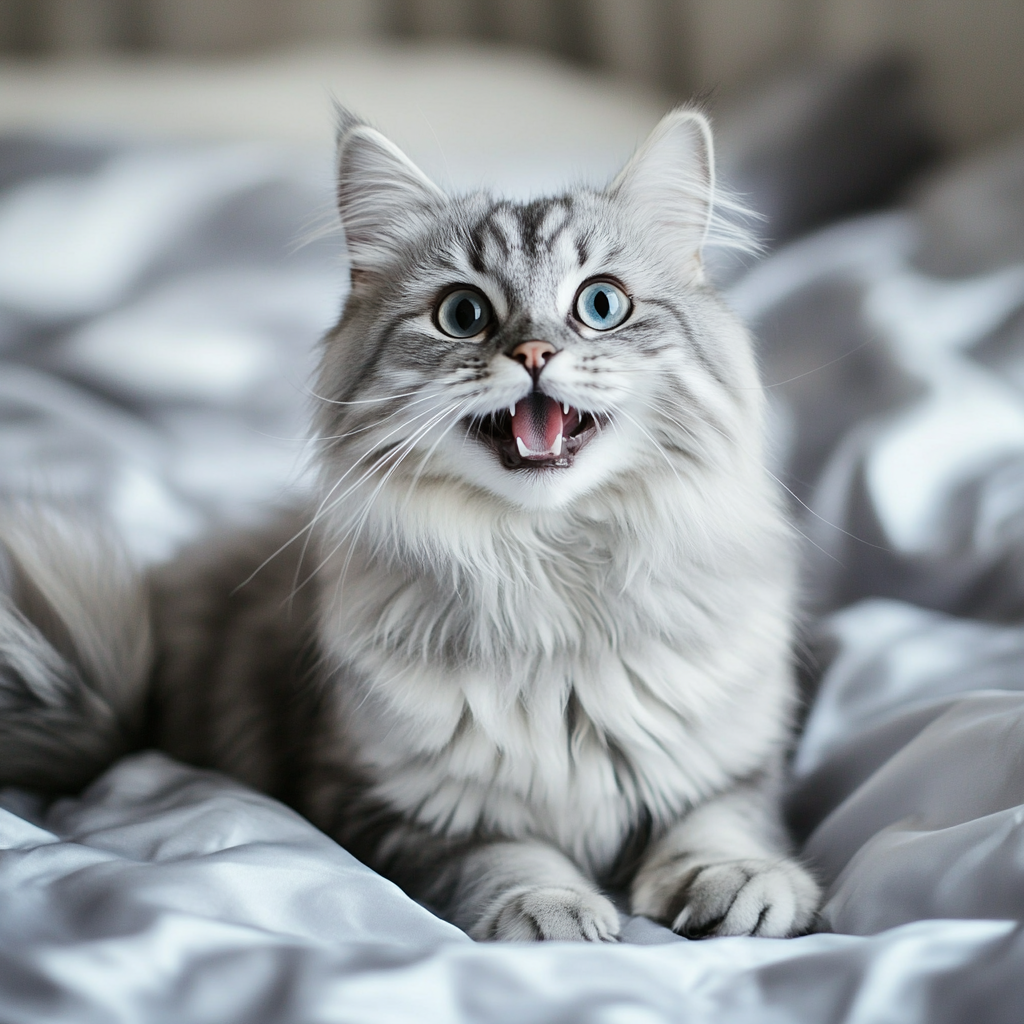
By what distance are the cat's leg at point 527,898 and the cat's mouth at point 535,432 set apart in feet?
1.45

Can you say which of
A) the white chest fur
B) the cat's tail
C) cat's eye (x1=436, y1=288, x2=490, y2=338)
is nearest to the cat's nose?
cat's eye (x1=436, y1=288, x2=490, y2=338)

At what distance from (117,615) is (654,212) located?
37.1 inches

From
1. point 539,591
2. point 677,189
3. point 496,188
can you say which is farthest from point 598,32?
point 539,591

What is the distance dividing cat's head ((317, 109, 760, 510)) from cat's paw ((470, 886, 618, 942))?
0.41m

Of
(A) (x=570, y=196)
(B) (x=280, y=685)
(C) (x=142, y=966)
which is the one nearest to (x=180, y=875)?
(C) (x=142, y=966)

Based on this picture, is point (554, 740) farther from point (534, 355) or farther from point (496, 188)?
point (496, 188)

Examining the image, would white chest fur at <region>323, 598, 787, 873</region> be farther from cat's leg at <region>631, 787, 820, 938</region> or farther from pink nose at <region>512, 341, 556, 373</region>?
pink nose at <region>512, 341, 556, 373</region>

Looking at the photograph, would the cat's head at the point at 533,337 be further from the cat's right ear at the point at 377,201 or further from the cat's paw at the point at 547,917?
the cat's paw at the point at 547,917

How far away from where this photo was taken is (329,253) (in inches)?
95.5

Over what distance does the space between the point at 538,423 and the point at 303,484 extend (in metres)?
0.67

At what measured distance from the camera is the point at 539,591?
3.73 feet

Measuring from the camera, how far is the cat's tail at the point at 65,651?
1232mm

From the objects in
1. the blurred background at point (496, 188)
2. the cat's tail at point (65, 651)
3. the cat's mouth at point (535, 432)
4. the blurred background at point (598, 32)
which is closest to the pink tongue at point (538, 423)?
the cat's mouth at point (535, 432)

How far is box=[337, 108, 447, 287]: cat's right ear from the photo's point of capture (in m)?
1.31
